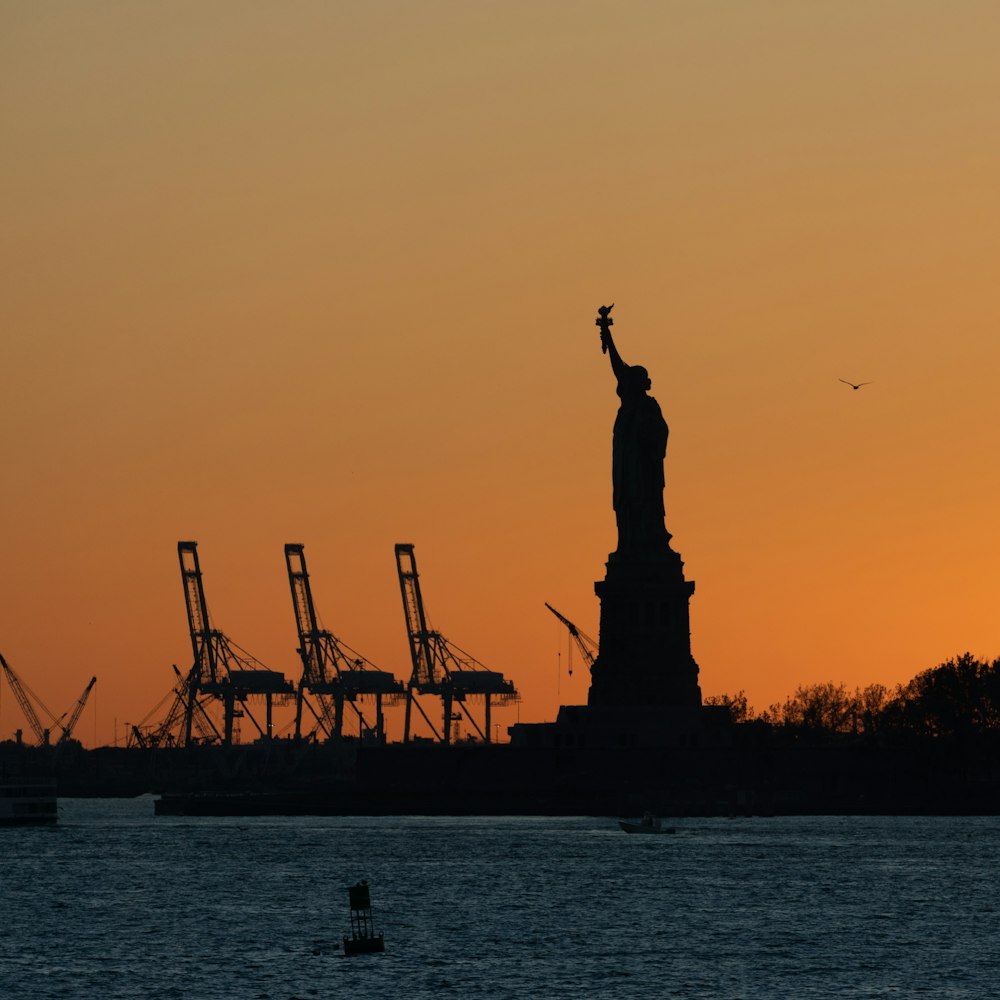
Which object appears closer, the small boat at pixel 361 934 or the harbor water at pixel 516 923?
the harbor water at pixel 516 923

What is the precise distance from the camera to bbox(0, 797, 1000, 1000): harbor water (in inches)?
4444

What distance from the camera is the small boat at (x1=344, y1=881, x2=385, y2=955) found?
115375 millimetres

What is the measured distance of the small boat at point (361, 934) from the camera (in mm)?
115375

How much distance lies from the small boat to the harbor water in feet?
2.07

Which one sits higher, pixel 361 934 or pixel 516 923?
pixel 516 923

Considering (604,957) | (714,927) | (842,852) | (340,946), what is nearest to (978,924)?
(714,927)

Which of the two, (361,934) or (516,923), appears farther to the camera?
(516,923)

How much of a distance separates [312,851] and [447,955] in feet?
232

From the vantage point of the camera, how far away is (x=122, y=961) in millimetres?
120250

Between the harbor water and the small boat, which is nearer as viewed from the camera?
the harbor water

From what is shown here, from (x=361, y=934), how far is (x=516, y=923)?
41.3 feet

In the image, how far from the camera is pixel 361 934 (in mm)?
125000

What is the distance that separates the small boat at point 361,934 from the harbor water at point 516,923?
0.63 metres

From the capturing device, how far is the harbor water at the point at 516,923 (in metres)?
113
